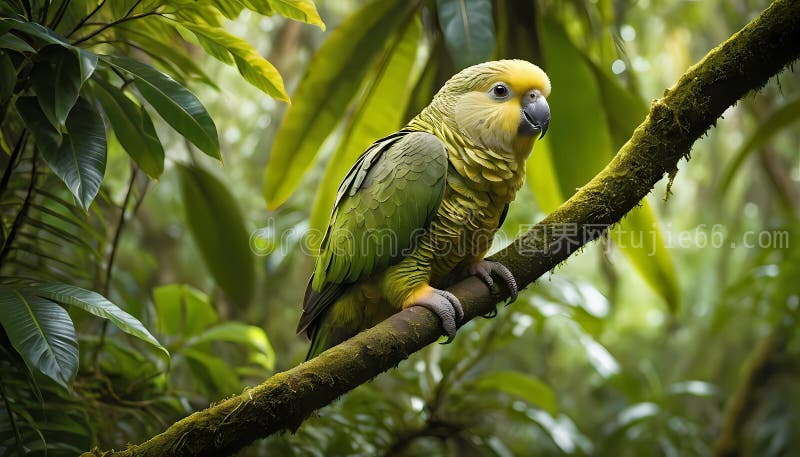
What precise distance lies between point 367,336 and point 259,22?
380 centimetres

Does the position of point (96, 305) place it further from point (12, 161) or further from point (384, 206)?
point (384, 206)

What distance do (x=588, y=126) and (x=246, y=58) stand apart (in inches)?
53.2

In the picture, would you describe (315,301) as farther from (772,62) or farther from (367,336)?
Answer: (772,62)

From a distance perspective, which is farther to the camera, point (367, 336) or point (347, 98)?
point (347, 98)

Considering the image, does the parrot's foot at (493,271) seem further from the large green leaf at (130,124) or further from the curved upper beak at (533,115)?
the large green leaf at (130,124)

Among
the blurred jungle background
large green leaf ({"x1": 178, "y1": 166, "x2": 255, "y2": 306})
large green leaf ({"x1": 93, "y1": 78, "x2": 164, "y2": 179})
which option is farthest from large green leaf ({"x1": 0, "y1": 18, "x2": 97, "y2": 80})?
large green leaf ({"x1": 178, "y1": 166, "x2": 255, "y2": 306})

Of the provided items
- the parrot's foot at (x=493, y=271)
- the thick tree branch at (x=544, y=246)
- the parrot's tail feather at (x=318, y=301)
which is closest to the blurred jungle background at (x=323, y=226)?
the thick tree branch at (x=544, y=246)

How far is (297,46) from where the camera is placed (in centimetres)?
505

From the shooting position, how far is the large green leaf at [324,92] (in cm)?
237

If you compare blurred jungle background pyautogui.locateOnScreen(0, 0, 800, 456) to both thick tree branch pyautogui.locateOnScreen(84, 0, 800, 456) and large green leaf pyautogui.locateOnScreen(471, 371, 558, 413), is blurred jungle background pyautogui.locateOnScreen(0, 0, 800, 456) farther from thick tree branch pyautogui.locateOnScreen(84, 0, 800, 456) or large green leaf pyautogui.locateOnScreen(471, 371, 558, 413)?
thick tree branch pyautogui.locateOnScreen(84, 0, 800, 456)

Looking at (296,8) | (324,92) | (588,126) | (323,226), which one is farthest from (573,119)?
(296,8)

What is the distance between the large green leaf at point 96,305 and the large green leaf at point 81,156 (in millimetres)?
257

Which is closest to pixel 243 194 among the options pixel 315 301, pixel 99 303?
pixel 315 301

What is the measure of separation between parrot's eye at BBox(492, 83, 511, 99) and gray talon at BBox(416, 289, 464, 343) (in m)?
0.62
